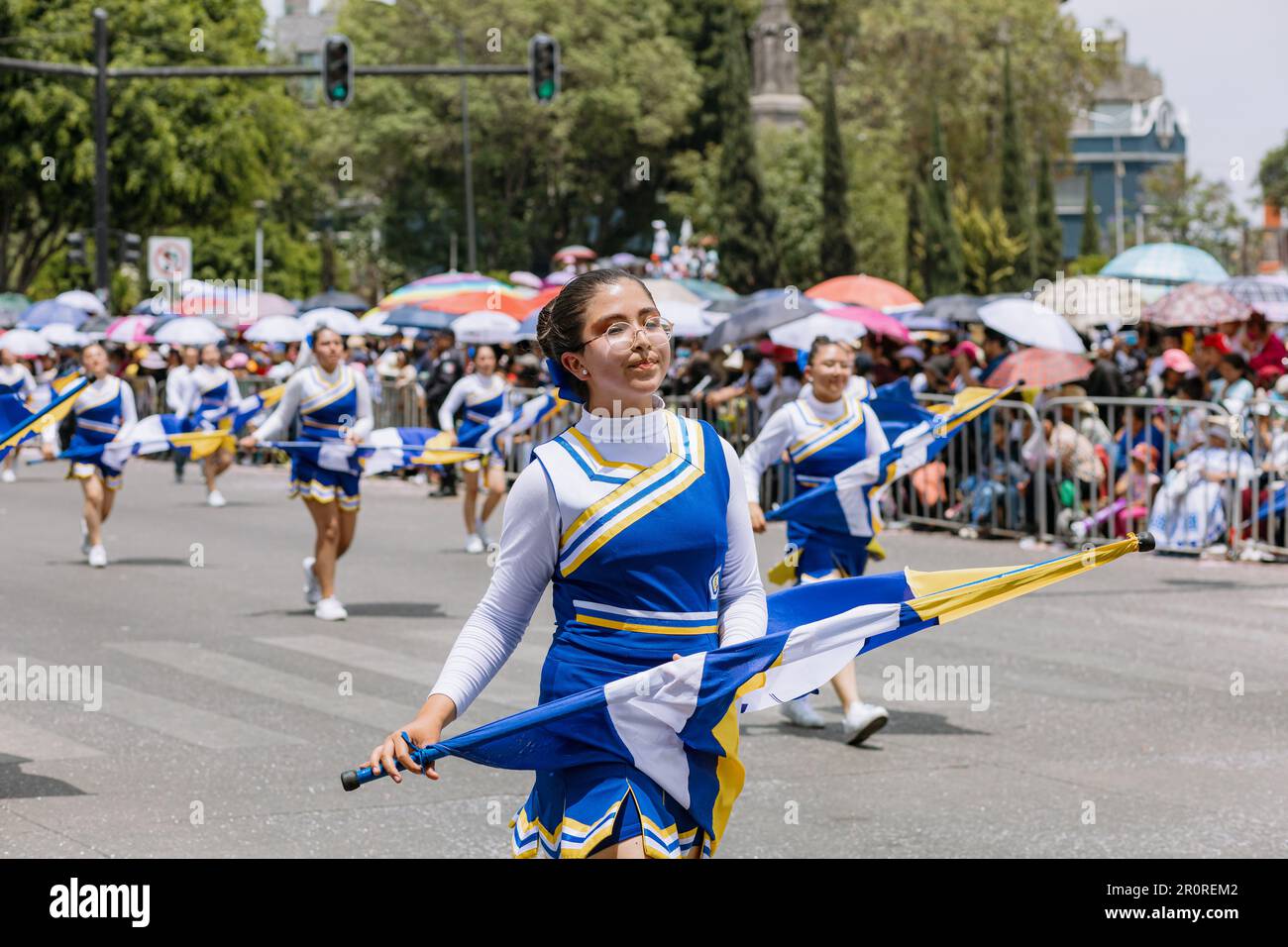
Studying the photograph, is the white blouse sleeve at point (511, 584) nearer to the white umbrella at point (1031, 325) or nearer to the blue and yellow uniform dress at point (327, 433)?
the blue and yellow uniform dress at point (327, 433)

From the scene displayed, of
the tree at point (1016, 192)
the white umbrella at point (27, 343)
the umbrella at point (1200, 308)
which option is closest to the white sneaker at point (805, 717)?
the umbrella at point (1200, 308)

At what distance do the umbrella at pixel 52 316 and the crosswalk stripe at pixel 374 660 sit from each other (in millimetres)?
22564

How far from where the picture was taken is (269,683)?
32.7ft

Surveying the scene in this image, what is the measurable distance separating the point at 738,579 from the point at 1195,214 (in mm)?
75334

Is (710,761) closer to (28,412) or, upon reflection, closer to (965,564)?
(28,412)

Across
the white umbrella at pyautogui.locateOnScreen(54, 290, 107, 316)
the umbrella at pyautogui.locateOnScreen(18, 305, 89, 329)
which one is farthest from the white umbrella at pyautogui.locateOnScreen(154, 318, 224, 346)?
the white umbrella at pyautogui.locateOnScreen(54, 290, 107, 316)

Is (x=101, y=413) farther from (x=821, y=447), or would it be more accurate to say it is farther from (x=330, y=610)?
(x=821, y=447)

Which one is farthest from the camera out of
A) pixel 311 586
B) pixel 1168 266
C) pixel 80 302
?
pixel 80 302

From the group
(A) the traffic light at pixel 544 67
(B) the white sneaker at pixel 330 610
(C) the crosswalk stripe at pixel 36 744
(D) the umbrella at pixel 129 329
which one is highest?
(A) the traffic light at pixel 544 67

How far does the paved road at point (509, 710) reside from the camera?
271 inches

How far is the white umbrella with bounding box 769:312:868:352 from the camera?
18384 mm

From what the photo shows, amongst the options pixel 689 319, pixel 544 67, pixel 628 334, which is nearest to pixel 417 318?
pixel 544 67

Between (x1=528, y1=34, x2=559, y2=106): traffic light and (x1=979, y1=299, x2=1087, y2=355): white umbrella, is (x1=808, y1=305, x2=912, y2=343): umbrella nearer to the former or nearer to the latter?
(x1=979, y1=299, x2=1087, y2=355): white umbrella

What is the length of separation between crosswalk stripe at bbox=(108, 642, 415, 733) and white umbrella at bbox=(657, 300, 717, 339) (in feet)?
36.6
